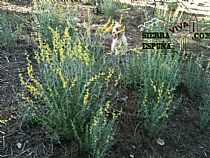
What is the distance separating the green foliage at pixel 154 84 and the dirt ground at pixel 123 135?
4.4 inches

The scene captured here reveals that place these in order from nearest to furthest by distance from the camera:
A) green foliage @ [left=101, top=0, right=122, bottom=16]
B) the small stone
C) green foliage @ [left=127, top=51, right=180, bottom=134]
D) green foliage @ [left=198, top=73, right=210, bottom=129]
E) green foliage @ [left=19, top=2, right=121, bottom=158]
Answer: green foliage @ [left=19, top=2, right=121, bottom=158] → green foliage @ [left=127, top=51, right=180, bottom=134] → the small stone → green foliage @ [left=198, top=73, right=210, bottom=129] → green foliage @ [left=101, top=0, right=122, bottom=16]

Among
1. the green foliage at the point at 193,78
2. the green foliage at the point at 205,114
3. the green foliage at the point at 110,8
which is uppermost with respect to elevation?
the green foliage at the point at 110,8

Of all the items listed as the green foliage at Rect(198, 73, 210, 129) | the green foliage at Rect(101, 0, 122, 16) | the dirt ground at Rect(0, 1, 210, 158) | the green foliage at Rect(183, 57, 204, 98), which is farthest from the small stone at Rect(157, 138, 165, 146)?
the green foliage at Rect(101, 0, 122, 16)

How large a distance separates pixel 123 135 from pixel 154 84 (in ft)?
1.80

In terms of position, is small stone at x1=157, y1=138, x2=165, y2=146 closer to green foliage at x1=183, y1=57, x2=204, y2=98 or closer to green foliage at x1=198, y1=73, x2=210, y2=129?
green foliage at x1=198, y1=73, x2=210, y2=129

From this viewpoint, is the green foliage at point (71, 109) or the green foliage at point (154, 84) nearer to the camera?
the green foliage at point (71, 109)

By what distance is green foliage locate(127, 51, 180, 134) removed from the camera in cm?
241

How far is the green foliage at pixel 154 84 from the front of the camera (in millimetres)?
2406

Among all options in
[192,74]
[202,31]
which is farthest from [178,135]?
[202,31]

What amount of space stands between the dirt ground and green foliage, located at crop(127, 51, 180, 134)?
4.4 inches

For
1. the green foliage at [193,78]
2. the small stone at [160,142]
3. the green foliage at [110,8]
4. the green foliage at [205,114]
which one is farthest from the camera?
the green foliage at [110,8]

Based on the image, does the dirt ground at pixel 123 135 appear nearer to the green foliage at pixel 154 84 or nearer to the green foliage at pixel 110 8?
the green foliage at pixel 154 84

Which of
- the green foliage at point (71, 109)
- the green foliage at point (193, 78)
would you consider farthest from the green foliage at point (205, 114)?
the green foliage at point (71, 109)

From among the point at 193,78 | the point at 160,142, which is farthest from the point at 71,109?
the point at 193,78
